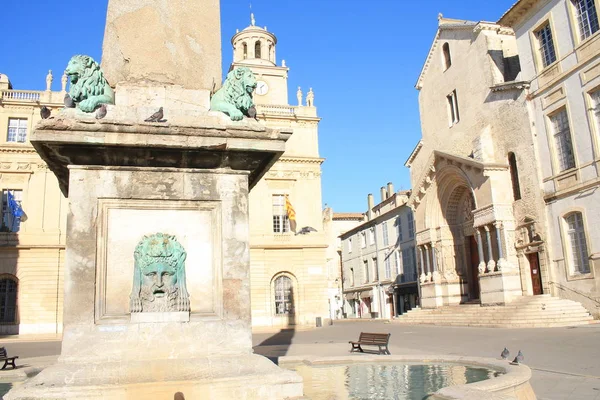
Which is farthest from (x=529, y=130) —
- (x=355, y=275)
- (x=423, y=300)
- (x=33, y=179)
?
(x=355, y=275)

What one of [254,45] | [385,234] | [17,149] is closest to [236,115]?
[17,149]

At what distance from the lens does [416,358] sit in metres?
8.75

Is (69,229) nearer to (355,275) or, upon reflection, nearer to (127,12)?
(127,12)

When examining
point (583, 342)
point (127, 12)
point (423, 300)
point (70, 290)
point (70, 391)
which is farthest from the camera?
point (423, 300)

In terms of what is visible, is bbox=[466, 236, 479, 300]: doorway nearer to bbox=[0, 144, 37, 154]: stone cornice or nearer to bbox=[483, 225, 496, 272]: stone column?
bbox=[483, 225, 496, 272]: stone column

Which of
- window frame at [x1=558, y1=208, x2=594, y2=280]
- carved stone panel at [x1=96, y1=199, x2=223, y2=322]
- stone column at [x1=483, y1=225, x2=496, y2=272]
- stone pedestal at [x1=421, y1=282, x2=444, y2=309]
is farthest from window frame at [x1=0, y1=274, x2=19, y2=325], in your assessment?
carved stone panel at [x1=96, y1=199, x2=223, y2=322]

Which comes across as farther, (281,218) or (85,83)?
(281,218)

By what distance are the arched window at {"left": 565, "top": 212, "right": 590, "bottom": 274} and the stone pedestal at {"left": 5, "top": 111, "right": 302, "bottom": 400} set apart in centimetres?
2070

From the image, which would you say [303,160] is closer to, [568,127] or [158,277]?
[568,127]

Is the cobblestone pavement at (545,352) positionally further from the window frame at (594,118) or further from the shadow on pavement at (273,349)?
the window frame at (594,118)

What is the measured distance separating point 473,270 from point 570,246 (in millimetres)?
8687

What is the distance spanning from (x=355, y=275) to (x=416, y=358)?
164 feet

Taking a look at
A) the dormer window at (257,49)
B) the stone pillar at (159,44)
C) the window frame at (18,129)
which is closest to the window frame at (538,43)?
the stone pillar at (159,44)

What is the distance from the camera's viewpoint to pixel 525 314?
21.8 m
